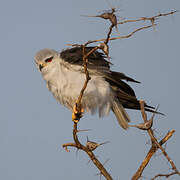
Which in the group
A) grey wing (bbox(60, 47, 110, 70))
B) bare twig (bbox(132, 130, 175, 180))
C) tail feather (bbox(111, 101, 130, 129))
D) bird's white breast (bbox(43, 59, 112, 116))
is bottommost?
bare twig (bbox(132, 130, 175, 180))

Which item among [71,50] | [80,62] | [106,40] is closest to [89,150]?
[106,40]

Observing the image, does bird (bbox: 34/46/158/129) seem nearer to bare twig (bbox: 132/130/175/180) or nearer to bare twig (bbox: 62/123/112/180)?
bare twig (bbox: 62/123/112/180)

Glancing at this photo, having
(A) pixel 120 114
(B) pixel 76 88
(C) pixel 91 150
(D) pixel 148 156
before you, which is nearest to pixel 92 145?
(C) pixel 91 150

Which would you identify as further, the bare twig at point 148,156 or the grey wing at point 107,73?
the grey wing at point 107,73

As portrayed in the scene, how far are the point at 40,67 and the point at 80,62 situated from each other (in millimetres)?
564

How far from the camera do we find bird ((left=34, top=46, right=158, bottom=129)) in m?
4.21

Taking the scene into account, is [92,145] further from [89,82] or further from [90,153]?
[89,82]

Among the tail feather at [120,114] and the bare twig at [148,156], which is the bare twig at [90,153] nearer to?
the bare twig at [148,156]

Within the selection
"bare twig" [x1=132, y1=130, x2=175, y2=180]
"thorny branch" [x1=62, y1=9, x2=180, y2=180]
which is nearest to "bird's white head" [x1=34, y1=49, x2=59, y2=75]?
"thorny branch" [x1=62, y1=9, x2=180, y2=180]

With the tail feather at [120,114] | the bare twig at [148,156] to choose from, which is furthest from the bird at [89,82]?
the bare twig at [148,156]

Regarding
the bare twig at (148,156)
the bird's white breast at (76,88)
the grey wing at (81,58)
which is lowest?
the bare twig at (148,156)

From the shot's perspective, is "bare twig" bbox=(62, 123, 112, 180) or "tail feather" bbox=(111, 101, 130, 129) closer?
"bare twig" bbox=(62, 123, 112, 180)

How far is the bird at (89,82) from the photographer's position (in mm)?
4207

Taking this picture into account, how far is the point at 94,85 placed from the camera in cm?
434
